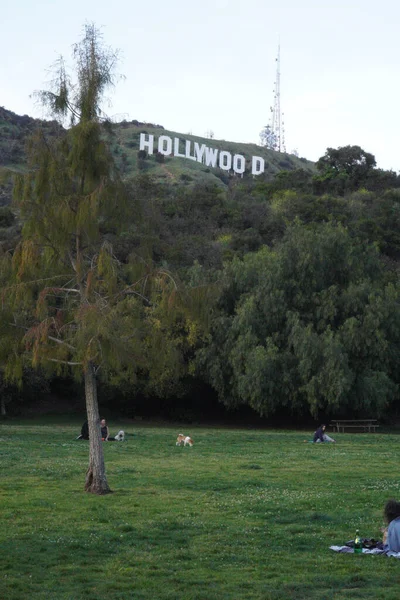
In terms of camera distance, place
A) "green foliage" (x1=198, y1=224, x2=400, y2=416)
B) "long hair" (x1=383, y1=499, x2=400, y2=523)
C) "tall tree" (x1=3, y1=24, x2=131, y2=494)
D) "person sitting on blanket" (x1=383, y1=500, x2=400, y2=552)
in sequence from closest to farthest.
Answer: "person sitting on blanket" (x1=383, y1=500, x2=400, y2=552) < "long hair" (x1=383, y1=499, x2=400, y2=523) < "tall tree" (x1=3, y1=24, x2=131, y2=494) < "green foliage" (x1=198, y1=224, x2=400, y2=416)

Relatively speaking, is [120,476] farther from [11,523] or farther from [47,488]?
[11,523]

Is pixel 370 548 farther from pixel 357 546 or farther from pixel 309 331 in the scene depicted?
pixel 309 331

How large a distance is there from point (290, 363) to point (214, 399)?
32.2 feet

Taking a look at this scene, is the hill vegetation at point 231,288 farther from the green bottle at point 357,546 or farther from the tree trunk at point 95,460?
the green bottle at point 357,546

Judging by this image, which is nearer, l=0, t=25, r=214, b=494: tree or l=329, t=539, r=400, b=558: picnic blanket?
l=329, t=539, r=400, b=558: picnic blanket

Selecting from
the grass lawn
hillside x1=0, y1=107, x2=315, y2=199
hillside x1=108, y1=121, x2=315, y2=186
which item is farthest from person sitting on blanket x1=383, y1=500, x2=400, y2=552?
hillside x1=108, y1=121, x2=315, y2=186

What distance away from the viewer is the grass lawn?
10.9m

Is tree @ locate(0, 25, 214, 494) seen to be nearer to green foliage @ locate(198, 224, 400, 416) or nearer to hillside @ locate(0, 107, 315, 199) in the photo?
green foliage @ locate(198, 224, 400, 416)

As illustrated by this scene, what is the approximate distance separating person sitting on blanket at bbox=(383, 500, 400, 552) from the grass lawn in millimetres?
299

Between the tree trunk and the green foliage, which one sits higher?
the green foliage

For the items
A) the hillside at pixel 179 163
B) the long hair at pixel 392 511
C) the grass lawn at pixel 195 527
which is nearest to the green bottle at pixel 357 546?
the grass lawn at pixel 195 527

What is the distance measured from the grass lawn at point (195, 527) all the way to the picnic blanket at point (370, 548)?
189 millimetres

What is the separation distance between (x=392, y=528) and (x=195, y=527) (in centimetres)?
393

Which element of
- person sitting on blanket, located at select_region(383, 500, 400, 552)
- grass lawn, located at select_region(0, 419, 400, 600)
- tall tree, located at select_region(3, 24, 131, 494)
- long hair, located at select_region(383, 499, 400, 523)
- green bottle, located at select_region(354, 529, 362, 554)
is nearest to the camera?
grass lawn, located at select_region(0, 419, 400, 600)
